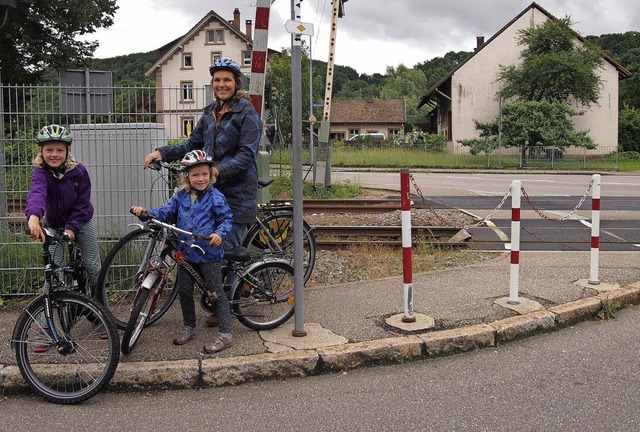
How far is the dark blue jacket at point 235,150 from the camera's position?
4.95 metres

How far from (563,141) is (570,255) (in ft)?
107

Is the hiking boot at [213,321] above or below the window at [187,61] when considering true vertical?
below

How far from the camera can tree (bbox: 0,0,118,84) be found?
3109cm

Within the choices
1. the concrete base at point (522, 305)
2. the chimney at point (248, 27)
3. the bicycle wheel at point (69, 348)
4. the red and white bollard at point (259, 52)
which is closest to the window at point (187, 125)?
the red and white bollard at point (259, 52)

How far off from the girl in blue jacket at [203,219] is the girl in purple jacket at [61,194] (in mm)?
626

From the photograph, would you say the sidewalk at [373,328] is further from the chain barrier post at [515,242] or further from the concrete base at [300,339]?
the chain barrier post at [515,242]

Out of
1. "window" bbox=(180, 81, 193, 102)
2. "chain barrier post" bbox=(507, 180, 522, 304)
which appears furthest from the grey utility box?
"chain barrier post" bbox=(507, 180, 522, 304)

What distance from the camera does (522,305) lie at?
579 centimetres

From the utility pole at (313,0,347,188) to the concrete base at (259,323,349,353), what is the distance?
12.9 metres

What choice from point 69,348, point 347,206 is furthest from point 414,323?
point 347,206

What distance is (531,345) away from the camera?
507cm

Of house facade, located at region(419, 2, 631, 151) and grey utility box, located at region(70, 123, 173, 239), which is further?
house facade, located at region(419, 2, 631, 151)

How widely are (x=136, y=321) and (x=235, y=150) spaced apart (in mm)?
1560

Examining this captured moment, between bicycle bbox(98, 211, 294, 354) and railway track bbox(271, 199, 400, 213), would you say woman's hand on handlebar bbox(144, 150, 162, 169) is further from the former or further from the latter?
railway track bbox(271, 199, 400, 213)
